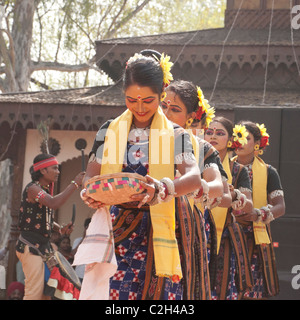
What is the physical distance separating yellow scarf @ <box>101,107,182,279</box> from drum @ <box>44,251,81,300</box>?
398 centimetres

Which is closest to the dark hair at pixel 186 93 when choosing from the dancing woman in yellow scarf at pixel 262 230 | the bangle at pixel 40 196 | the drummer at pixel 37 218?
the dancing woman in yellow scarf at pixel 262 230

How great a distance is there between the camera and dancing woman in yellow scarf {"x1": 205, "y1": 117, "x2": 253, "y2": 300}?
6.13 meters

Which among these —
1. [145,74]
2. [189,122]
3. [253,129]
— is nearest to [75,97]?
[253,129]

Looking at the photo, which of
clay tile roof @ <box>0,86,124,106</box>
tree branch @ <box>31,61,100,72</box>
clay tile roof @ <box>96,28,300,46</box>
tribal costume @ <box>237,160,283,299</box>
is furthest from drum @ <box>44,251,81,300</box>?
tree branch @ <box>31,61,100,72</box>

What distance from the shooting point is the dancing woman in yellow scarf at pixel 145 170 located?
12.8 feet

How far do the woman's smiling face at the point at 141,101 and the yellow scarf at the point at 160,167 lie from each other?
0.06m

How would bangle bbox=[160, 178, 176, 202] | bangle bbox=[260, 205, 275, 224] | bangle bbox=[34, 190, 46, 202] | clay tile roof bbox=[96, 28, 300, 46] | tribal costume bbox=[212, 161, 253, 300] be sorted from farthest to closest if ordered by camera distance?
1. clay tile roof bbox=[96, 28, 300, 46]
2. bangle bbox=[34, 190, 46, 202]
3. bangle bbox=[260, 205, 275, 224]
4. tribal costume bbox=[212, 161, 253, 300]
5. bangle bbox=[160, 178, 176, 202]

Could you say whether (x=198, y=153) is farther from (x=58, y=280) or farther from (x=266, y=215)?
(x=58, y=280)

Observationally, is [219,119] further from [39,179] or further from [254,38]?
[254,38]

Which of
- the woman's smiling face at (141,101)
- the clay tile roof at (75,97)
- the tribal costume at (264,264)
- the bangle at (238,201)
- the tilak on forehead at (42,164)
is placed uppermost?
the clay tile roof at (75,97)

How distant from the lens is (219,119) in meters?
6.30

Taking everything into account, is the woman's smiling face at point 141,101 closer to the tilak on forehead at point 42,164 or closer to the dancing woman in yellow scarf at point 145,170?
the dancing woman in yellow scarf at point 145,170

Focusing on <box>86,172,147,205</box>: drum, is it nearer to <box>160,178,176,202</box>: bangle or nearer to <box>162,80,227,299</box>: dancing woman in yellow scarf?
<box>160,178,176,202</box>: bangle
